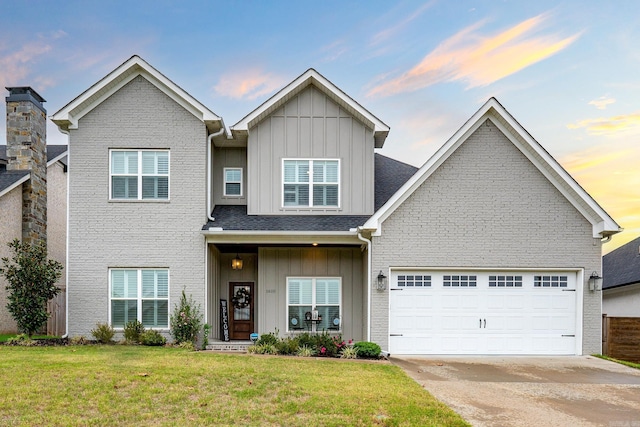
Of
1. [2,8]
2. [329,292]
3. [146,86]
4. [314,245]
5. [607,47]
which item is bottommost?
[329,292]

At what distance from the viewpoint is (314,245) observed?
46.1 ft

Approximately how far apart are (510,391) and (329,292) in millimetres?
6679

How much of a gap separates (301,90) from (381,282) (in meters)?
6.25

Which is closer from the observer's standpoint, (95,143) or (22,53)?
(95,143)

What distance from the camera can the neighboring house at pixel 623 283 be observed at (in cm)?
1878

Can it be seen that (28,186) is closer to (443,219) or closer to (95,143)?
(95,143)

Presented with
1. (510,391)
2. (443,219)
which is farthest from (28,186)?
(510,391)

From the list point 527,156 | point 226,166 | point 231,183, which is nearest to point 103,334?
point 231,183

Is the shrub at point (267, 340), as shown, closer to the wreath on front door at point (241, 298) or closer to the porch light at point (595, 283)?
the wreath on front door at point (241, 298)

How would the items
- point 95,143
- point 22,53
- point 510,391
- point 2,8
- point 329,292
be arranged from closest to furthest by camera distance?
point 510,391
point 95,143
point 329,292
point 2,8
point 22,53

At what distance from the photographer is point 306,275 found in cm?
1416

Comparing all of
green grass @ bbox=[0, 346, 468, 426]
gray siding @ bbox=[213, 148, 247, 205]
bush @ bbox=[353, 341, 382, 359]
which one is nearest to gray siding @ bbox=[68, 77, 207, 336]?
gray siding @ bbox=[213, 148, 247, 205]

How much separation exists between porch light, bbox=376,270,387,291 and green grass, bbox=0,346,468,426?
2498mm

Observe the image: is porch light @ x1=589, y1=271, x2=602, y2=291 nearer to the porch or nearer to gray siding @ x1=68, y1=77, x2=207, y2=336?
the porch
